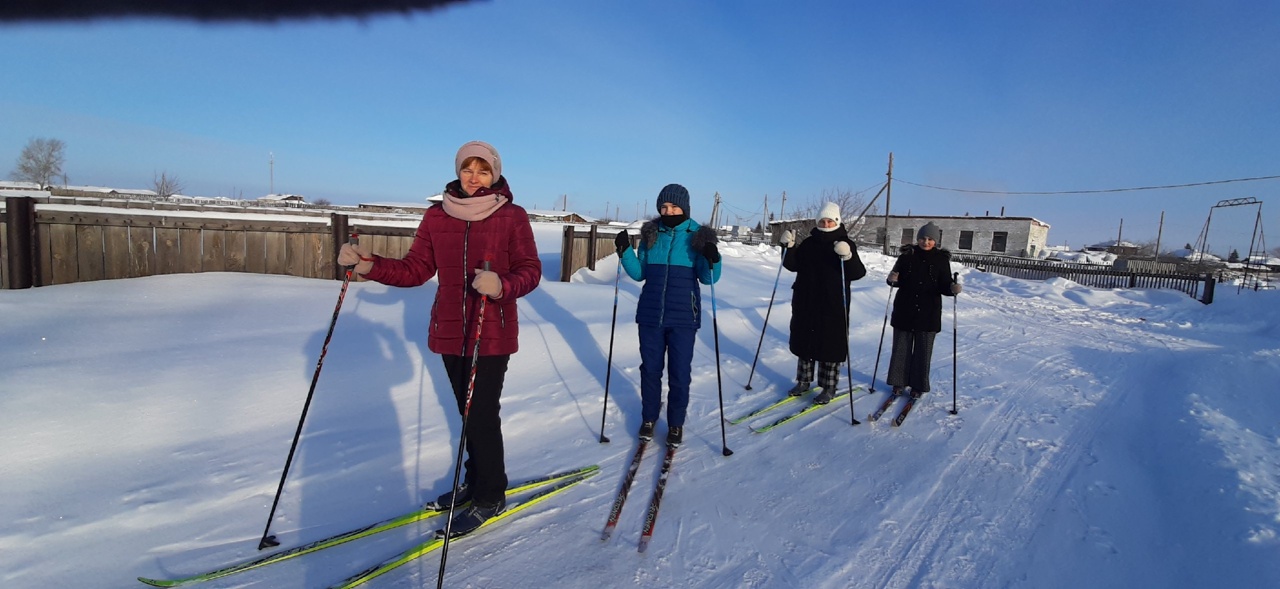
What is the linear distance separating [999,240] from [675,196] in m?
43.9

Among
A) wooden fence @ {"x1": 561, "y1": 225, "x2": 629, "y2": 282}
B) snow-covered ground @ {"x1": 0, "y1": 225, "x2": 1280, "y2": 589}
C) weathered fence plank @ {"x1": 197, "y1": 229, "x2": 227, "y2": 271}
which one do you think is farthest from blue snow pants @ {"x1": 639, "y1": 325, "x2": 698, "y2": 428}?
weathered fence plank @ {"x1": 197, "y1": 229, "x2": 227, "y2": 271}

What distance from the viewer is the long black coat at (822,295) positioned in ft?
16.2

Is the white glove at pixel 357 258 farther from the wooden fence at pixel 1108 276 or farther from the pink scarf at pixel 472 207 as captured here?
the wooden fence at pixel 1108 276

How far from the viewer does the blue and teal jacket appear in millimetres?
3750

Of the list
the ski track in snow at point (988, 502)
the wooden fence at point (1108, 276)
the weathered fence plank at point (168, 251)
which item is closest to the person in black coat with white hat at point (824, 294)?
the ski track in snow at point (988, 502)

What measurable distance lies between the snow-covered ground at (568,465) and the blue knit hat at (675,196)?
1.77m

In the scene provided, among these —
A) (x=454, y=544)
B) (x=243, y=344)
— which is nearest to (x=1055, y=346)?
(x=454, y=544)

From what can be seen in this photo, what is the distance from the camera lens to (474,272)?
2586 mm

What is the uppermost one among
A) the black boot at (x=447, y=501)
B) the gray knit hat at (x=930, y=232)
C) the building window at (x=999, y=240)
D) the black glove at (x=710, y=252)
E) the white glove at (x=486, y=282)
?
the building window at (x=999, y=240)

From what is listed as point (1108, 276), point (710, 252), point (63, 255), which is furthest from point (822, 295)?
point (1108, 276)

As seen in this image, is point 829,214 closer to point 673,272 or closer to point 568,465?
point 673,272

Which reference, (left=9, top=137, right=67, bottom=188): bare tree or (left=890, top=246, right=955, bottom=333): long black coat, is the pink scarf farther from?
(left=9, top=137, right=67, bottom=188): bare tree

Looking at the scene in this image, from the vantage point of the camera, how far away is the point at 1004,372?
22.0 ft

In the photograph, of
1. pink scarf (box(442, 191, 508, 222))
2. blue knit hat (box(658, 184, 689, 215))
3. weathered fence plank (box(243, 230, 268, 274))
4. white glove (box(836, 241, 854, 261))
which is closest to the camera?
pink scarf (box(442, 191, 508, 222))
